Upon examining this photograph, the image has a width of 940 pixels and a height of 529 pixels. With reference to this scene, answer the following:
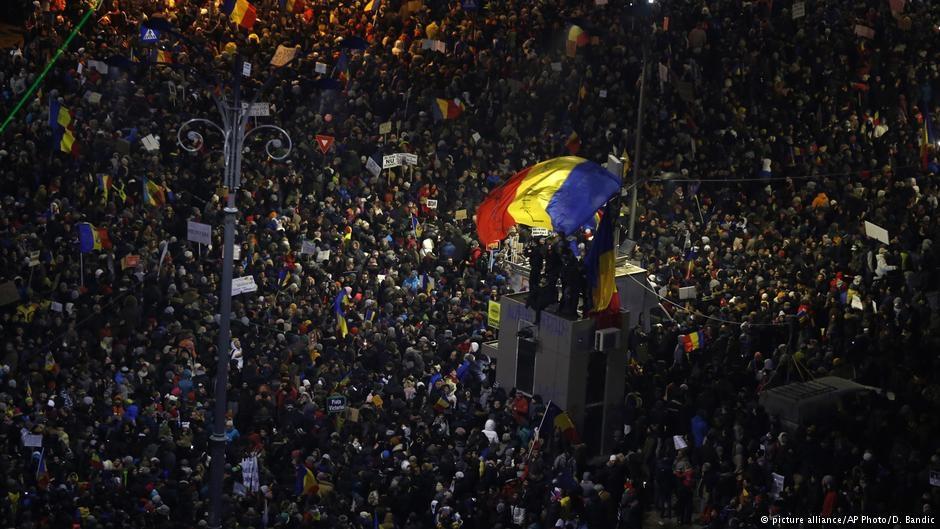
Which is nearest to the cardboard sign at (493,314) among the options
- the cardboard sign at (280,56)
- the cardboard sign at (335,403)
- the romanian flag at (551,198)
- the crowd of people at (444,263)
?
the crowd of people at (444,263)

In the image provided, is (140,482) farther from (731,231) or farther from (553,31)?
(553,31)

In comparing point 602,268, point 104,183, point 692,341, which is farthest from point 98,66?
point 692,341

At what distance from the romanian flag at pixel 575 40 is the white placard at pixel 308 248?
9370 mm

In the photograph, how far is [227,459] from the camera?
959 inches

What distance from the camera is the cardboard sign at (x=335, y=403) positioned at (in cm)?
2591

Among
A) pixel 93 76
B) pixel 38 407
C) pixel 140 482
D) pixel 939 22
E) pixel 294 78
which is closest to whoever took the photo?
pixel 140 482

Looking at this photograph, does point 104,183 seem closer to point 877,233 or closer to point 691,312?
point 691,312

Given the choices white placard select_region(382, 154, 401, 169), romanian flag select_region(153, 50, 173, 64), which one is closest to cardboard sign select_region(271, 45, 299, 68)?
romanian flag select_region(153, 50, 173, 64)

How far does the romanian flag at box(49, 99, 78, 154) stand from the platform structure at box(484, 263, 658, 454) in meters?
9.10

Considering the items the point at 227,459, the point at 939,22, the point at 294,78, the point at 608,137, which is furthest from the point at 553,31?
the point at 227,459

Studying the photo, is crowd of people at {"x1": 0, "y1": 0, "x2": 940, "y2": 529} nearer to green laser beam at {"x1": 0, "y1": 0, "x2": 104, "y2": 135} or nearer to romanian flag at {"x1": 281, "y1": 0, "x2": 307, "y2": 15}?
romanian flag at {"x1": 281, "y1": 0, "x2": 307, "y2": 15}

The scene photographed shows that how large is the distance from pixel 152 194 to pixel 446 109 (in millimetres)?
7600

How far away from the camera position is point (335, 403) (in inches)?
1021

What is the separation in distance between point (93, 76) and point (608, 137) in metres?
10.9
